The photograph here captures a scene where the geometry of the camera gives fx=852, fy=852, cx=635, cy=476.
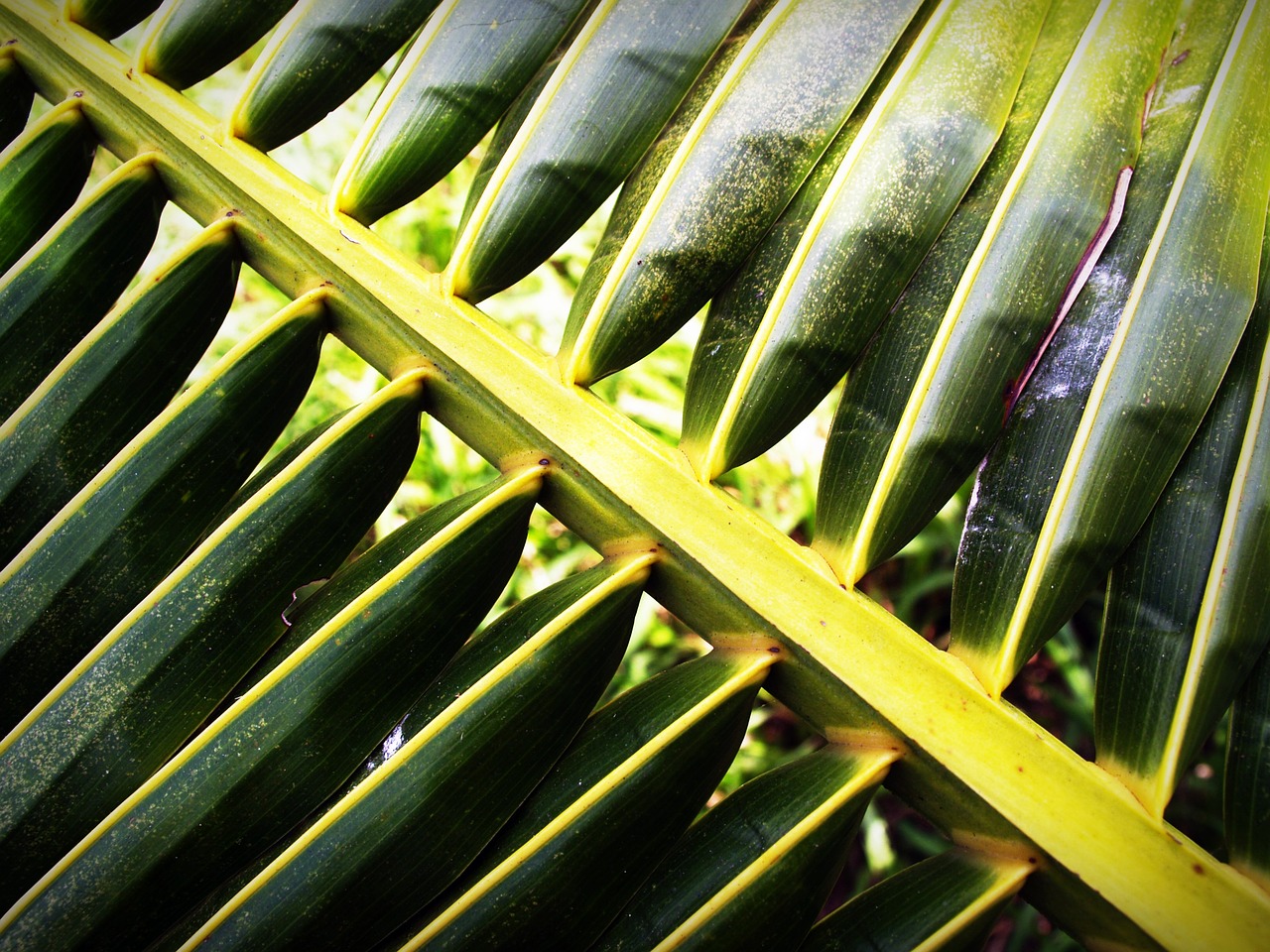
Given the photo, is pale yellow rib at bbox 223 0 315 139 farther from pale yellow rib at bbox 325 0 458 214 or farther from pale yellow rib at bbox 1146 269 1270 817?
pale yellow rib at bbox 1146 269 1270 817

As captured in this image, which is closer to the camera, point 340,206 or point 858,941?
point 858,941

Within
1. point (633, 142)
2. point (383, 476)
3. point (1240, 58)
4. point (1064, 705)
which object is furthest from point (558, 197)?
point (1064, 705)

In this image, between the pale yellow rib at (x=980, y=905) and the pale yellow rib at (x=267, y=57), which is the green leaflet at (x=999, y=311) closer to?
the pale yellow rib at (x=980, y=905)

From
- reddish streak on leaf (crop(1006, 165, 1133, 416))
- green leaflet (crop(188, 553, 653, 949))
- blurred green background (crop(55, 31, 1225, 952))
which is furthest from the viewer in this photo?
blurred green background (crop(55, 31, 1225, 952))

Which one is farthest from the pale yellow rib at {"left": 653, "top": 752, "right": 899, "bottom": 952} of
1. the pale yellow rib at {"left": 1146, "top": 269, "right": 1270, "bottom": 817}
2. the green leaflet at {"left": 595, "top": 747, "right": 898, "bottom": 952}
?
the pale yellow rib at {"left": 1146, "top": 269, "right": 1270, "bottom": 817}

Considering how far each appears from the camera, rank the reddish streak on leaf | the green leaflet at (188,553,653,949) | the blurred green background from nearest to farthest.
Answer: the green leaflet at (188,553,653,949)
the reddish streak on leaf
the blurred green background

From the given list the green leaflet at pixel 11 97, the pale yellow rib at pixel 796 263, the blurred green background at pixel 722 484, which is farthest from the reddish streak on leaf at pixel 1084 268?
the blurred green background at pixel 722 484

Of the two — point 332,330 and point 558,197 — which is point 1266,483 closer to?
point 558,197
